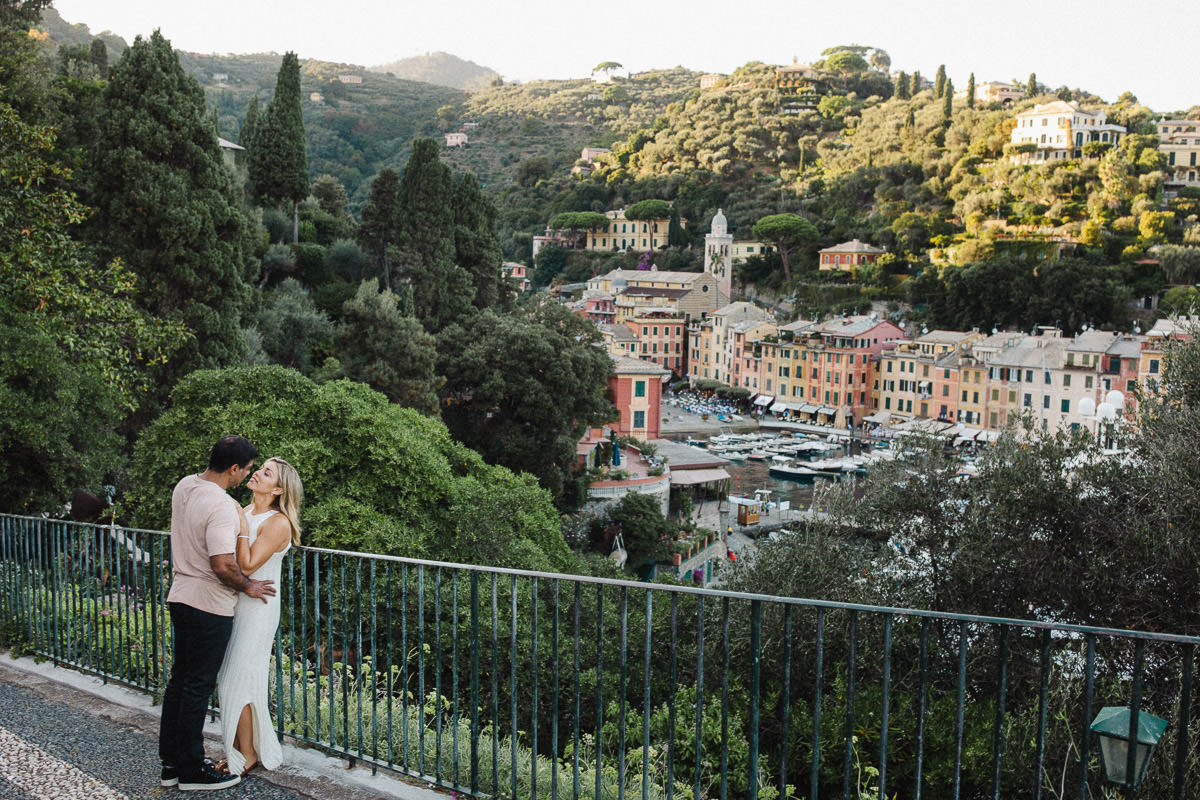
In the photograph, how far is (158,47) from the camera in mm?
19938

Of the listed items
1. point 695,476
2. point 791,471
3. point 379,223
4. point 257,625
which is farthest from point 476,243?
point 257,625

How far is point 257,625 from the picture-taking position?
377 cm

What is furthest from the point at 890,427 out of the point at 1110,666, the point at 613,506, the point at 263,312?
Result: the point at 1110,666

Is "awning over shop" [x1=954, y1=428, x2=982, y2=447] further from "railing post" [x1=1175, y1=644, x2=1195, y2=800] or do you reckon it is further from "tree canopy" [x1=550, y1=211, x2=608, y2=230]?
"railing post" [x1=1175, y1=644, x2=1195, y2=800]

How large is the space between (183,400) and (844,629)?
10090 millimetres

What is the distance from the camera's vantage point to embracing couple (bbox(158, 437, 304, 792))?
362 centimetres

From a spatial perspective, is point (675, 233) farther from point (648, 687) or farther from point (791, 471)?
point (648, 687)

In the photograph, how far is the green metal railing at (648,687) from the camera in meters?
3.04

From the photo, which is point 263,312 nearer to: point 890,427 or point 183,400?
point 183,400

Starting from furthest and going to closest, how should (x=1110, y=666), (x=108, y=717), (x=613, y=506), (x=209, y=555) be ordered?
(x=613, y=506) → (x=1110, y=666) → (x=108, y=717) → (x=209, y=555)

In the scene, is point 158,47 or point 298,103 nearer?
point 158,47

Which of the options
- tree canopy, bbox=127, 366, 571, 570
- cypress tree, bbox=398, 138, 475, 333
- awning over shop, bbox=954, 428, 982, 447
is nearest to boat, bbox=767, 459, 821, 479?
awning over shop, bbox=954, 428, 982, 447

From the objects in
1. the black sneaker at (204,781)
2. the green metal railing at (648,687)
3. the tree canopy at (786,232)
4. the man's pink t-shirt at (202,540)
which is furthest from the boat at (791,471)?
the man's pink t-shirt at (202,540)

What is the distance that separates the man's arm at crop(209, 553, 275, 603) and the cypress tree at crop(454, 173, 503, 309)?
97.8 feet
